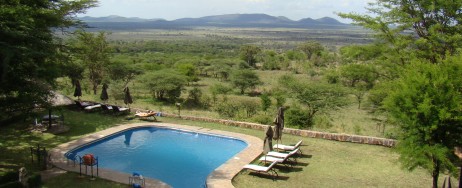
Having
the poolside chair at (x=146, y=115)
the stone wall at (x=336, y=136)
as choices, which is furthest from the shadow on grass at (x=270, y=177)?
the poolside chair at (x=146, y=115)

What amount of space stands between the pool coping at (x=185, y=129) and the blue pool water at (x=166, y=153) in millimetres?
271

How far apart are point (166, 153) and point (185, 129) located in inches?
113

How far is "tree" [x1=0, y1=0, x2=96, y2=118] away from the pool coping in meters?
2.66

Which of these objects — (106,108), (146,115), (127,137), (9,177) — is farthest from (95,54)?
(9,177)

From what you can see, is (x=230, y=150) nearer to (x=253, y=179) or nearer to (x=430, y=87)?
(x=253, y=179)

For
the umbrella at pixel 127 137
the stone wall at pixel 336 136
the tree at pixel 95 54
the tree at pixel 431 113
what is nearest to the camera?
the tree at pixel 431 113

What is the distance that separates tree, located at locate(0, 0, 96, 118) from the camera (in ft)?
37.7

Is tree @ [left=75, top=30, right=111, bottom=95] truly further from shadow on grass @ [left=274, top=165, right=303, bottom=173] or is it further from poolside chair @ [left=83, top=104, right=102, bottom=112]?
Result: shadow on grass @ [left=274, top=165, right=303, bottom=173]

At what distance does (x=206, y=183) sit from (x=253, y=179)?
167 centimetres

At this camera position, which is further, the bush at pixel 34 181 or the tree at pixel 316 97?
the tree at pixel 316 97

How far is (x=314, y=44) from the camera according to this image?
90312 mm

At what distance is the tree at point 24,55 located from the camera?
11484 millimetres

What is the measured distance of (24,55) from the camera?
11.8m

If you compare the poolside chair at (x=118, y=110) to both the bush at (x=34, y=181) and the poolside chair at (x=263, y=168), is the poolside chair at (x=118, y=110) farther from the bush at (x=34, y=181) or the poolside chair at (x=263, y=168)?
the poolside chair at (x=263, y=168)
